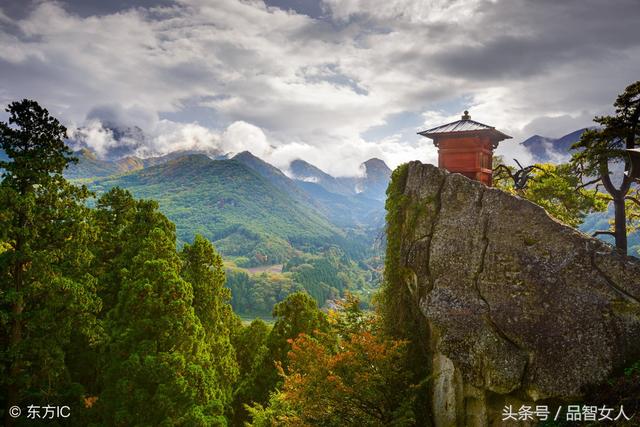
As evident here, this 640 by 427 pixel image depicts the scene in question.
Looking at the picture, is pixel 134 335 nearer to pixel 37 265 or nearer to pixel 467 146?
pixel 37 265

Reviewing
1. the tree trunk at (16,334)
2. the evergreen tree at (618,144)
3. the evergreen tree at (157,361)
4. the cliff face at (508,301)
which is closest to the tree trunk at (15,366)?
the tree trunk at (16,334)

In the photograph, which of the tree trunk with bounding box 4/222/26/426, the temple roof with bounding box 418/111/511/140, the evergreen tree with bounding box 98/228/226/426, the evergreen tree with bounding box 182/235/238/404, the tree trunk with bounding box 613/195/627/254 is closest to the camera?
the tree trunk with bounding box 4/222/26/426

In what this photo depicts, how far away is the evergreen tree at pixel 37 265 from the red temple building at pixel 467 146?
1667cm

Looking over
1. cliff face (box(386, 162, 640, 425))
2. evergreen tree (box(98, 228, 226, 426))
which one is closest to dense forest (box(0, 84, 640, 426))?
evergreen tree (box(98, 228, 226, 426))

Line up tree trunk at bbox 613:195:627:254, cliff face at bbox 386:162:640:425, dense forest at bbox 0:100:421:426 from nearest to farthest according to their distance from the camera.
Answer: cliff face at bbox 386:162:640:425 < dense forest at bbox 0:100:421:426 < tree trunk at bbox 613:195:627:254

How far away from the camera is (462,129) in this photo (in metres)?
22.1

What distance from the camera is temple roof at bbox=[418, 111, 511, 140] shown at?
21844 millimetres

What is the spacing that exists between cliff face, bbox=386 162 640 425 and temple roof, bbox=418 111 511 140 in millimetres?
4912

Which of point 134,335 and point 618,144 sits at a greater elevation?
point 618,144

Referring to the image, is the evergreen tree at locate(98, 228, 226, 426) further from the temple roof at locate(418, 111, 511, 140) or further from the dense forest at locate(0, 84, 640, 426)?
the temple roof at locate(418, 111, 511, 140)

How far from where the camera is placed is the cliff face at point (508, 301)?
1373 centimetres

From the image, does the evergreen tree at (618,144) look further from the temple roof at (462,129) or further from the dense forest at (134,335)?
the temple roof at (462,129)

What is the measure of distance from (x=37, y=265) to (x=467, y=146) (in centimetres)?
1940

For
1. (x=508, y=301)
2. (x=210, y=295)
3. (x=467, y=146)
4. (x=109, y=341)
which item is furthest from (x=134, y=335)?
(x=467, y=146)
